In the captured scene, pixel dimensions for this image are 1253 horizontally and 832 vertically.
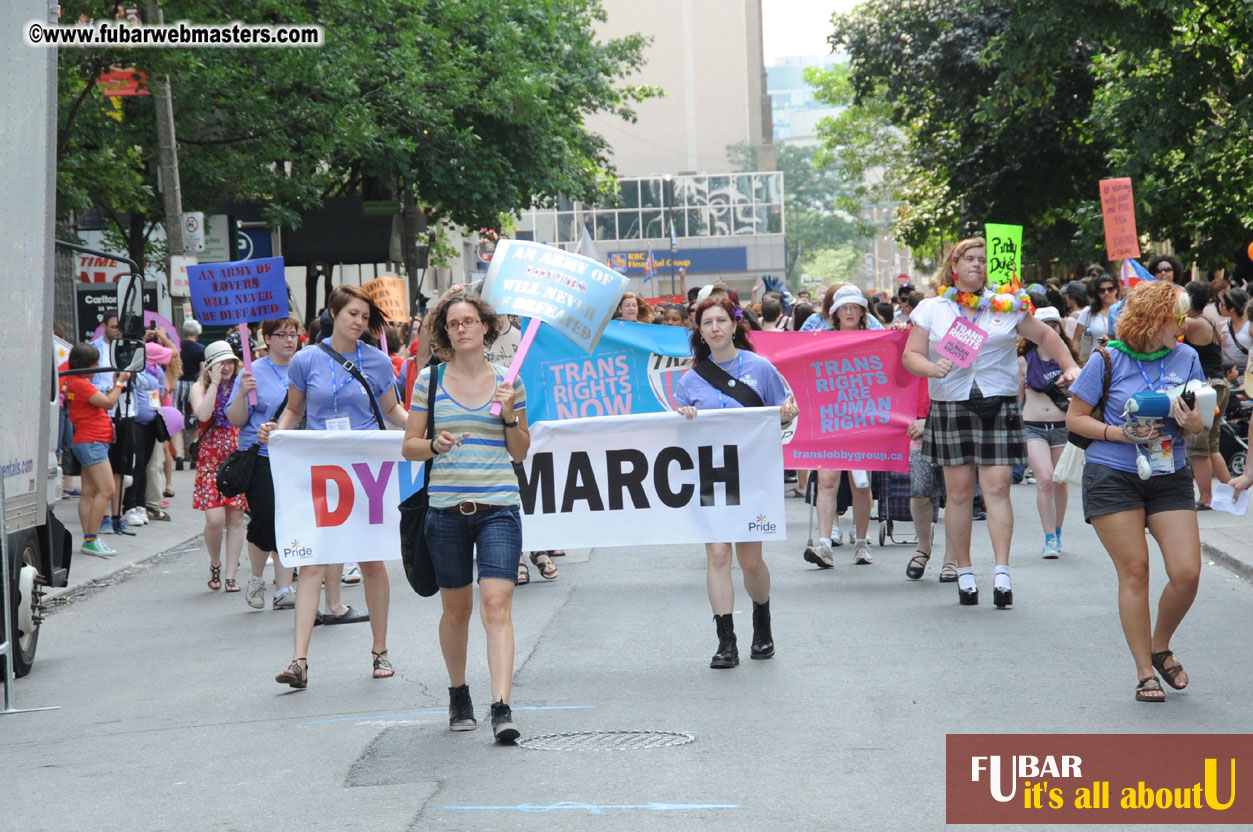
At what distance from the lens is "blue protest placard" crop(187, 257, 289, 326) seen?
10.6 m

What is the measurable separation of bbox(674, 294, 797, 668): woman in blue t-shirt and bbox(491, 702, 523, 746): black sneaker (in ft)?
5.52

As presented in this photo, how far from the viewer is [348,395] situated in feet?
28.0

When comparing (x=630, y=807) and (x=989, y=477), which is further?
(x=989, y=477)

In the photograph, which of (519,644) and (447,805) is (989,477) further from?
(447,805)

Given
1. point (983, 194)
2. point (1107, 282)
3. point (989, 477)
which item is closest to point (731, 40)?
point (983, 194)

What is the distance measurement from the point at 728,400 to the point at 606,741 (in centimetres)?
249

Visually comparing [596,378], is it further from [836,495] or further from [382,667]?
[382,667]

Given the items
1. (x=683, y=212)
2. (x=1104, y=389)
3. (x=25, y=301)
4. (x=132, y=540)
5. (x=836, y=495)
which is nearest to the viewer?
(x=1104, y=389)

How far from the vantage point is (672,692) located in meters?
7.57

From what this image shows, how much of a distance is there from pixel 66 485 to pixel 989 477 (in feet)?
43.7

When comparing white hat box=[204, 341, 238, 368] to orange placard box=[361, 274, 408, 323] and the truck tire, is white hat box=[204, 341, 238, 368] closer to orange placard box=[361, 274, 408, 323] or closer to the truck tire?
the truck tire

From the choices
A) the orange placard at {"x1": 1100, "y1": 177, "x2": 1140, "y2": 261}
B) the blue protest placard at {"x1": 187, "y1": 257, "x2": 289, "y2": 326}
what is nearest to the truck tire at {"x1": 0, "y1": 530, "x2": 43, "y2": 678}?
the blue protest placard at {"x1": 187, "y1": 257, "x2": 289, "y2": 326}

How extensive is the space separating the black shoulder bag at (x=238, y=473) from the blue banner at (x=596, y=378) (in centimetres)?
235

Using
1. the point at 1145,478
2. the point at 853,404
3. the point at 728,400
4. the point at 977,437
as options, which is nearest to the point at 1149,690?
the point at 1145,478
